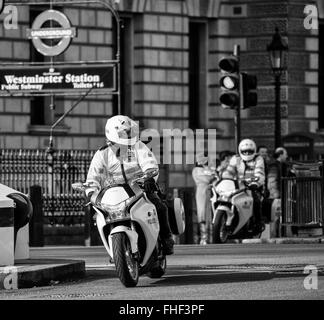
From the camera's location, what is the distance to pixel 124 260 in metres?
14.4

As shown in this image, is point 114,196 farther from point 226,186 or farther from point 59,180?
point 59,180

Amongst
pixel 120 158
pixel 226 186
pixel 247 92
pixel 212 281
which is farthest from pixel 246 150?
pixel 212 281

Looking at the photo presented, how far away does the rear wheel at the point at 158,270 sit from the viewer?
15.6 m

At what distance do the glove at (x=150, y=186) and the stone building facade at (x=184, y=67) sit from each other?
1999 cm

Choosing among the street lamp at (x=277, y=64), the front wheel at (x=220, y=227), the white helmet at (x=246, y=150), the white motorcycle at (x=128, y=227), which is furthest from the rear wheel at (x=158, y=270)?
the street lamp at (x=277, y=64)

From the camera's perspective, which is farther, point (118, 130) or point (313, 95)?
point (313, 95)

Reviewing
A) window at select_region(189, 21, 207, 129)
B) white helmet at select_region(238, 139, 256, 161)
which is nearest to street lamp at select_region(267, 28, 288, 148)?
white helmet at select_region(238, 139, 256, 161)

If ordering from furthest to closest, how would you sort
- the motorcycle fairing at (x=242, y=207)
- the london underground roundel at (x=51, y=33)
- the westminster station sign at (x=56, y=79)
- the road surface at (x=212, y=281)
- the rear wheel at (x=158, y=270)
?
the london underground roundel at (x=51, y=33), the westminster station sign at (x=56, y=79), the motorcycle fairing at (x=242, y=207), the rear wheel at (x=158, y=270), the road surface at (x=212, y=281)

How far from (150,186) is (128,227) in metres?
0.59

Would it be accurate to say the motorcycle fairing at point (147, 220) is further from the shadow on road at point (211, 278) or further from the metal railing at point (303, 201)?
the metal railing at point (303, 201)

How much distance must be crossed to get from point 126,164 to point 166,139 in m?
22.2
